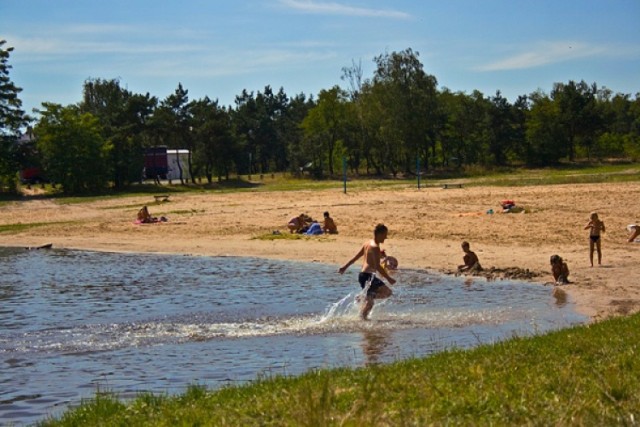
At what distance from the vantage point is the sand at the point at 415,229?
20.4 meters

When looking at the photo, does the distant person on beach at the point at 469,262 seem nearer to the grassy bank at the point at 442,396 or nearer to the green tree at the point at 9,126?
the grassy bank at the point at 442,396

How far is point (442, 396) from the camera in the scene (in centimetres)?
730

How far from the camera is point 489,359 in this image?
891cm

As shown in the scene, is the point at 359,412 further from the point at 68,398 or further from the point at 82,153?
the point at 82,153

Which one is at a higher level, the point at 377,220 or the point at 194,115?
the point at 194,115

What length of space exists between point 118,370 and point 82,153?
55.7 m

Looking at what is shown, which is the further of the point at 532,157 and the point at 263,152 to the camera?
the point at 263,152

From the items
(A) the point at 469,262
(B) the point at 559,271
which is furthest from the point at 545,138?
(B) the point at 559,271

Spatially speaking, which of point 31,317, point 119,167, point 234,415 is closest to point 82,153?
point 119,167

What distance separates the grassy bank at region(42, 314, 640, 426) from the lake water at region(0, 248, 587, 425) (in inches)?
74.8

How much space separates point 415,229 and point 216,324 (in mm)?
14792

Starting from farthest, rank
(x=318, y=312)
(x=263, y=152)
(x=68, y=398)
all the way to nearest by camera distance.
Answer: (x=263, y=152)
(x=318, y=312)
(x=68, y=398)

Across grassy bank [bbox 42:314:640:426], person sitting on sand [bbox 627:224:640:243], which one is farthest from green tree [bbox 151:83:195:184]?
grassy bank [bbox 42:314:640:426]

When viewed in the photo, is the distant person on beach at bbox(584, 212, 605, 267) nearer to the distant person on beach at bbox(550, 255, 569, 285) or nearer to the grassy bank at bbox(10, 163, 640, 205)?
the distant person on beach at bbox(550, 255, 569, 285)
